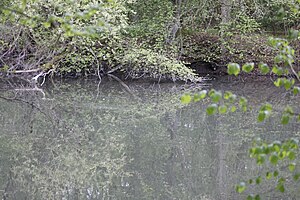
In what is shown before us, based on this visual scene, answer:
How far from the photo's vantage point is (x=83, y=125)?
35.4 feet

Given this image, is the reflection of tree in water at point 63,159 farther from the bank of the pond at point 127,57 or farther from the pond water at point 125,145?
the bank of the pond at point 127,57

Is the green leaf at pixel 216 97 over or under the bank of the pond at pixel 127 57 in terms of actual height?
over

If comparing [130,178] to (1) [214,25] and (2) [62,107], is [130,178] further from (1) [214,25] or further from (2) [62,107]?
(1) [214,25]

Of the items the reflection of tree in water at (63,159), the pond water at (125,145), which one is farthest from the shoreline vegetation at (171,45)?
the reflection of tree in water at (63,159)

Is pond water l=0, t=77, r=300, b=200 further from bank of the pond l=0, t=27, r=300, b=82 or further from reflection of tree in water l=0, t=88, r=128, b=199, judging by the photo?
bank of the pond l=0, t=27, r=300, b=82

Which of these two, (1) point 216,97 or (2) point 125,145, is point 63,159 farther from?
(1) point 216,97

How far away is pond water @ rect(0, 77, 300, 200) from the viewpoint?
6801 millimetres

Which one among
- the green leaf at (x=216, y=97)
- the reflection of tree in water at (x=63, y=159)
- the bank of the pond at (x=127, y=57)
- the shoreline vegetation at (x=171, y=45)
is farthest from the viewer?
the shoreline vegetation at (x=171, y=45)

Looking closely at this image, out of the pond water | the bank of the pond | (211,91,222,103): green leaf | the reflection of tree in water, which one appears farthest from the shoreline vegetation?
(211,91,222,103): green leaf

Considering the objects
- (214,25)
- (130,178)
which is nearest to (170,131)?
(130,178)

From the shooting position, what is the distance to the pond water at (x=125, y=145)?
6801 millimetres

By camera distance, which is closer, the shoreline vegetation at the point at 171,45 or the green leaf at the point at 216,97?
the green leaf at the point at 216,97

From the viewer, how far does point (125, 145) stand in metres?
9.09

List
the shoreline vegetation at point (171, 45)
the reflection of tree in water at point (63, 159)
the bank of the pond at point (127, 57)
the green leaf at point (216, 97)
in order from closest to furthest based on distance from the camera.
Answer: the green leaf at point (216, 97) → the reflection of tree in water at point (63, 159) → the bank of the pond at point (127, 57) → the shoreline vegetation at point (171, 45)
